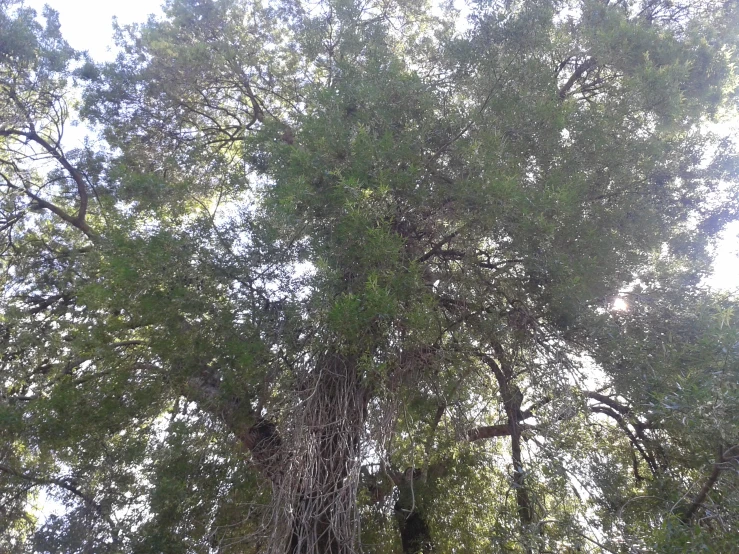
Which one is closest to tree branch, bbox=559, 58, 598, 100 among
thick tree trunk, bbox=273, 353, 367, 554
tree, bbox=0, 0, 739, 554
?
tree, bbox=0, 0, 739, 554

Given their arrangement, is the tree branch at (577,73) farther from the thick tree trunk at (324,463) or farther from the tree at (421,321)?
the thick tree trunk at (324,463)

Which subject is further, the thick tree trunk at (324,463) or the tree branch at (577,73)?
the tree branch at (577,73)

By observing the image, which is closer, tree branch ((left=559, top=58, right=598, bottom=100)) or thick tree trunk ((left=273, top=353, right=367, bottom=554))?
thick tree trunk ((left=273, top=353, right=367, bottom=554))

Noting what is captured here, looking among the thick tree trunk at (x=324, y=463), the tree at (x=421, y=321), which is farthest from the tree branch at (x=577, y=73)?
the thick tree trunk at (x=324, y=463)

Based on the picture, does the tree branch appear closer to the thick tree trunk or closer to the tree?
the tree

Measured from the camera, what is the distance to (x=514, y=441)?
4832 millimetres

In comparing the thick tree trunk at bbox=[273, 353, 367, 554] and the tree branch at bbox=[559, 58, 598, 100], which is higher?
the tree branch at bbox=[559, 58, 598, 100]

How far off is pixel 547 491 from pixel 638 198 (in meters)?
2.92

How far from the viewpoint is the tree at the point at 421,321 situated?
12.8 ft

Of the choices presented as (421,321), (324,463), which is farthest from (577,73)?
(324,463)

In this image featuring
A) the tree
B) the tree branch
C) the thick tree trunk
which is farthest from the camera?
the tree branch

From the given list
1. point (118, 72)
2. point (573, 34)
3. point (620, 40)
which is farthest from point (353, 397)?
point (118, 72)

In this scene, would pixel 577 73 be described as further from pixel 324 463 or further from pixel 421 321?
pixel 324 463

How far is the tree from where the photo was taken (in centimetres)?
389
